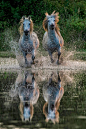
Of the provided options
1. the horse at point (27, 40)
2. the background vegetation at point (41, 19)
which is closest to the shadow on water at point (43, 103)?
the horse at point (27, 40)

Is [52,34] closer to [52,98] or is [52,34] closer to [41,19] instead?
[52,98]

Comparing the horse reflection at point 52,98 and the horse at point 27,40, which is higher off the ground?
the horse at point 27,40

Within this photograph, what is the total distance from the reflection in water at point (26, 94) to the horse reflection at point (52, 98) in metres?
0.21

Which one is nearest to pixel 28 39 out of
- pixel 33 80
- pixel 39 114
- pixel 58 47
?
pixel 58 47

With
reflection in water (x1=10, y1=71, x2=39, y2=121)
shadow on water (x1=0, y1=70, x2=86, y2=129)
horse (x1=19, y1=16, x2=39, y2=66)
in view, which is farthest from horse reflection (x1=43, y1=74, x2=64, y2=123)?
horse (x1=19, y1=16, x2=39, y2=66)

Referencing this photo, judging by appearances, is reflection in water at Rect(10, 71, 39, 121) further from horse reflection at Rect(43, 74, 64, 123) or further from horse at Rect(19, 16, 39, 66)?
horse at Rect(19, 16, 39, 66)

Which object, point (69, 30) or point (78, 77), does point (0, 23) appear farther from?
point (78, 77)

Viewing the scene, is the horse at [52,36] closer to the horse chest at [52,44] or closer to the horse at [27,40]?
the horse chest at [52,44]

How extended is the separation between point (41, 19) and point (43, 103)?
859 inches

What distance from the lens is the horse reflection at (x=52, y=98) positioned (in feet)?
21.6

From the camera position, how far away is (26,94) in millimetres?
8773

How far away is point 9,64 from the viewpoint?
16.7 m

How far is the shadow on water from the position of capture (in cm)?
612

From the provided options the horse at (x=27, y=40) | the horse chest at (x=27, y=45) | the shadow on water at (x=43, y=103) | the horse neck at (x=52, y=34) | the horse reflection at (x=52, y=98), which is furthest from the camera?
the horse neck at (x=52, y=34)
